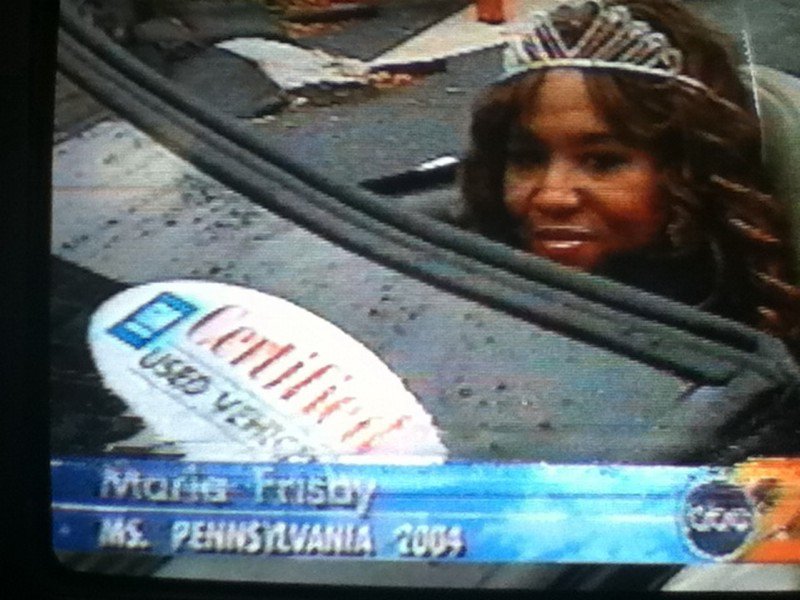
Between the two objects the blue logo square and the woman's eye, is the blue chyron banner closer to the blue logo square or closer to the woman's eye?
the blue logo square

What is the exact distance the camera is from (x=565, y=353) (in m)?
1.03

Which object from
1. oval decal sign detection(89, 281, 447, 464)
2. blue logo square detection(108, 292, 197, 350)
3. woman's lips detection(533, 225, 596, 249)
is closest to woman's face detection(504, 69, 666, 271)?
woman's lips detection(533, 225, 596, 249)

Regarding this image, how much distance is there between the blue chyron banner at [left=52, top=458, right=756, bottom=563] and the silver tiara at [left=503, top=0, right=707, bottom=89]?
1.08 feet

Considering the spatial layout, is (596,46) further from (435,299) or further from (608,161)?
(435,299)

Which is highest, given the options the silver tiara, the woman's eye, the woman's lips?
the silver tiara

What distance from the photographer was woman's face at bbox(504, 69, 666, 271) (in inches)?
41.2

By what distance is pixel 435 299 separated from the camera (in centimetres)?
104

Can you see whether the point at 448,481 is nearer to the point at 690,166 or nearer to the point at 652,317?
the point at 652,317

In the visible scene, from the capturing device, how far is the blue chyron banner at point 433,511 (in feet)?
3.37

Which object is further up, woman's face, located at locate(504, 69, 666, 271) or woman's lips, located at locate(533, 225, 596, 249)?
woman's face, located at locate(504, 69, 666, 271)

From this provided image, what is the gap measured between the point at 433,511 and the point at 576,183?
0.29 metres

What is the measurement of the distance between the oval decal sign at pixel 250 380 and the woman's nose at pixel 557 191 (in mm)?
185

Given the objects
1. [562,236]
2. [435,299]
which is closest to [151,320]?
[435,299]

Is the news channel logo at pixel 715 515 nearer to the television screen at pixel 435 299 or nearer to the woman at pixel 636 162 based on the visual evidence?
the television screen at pixel 435 299
